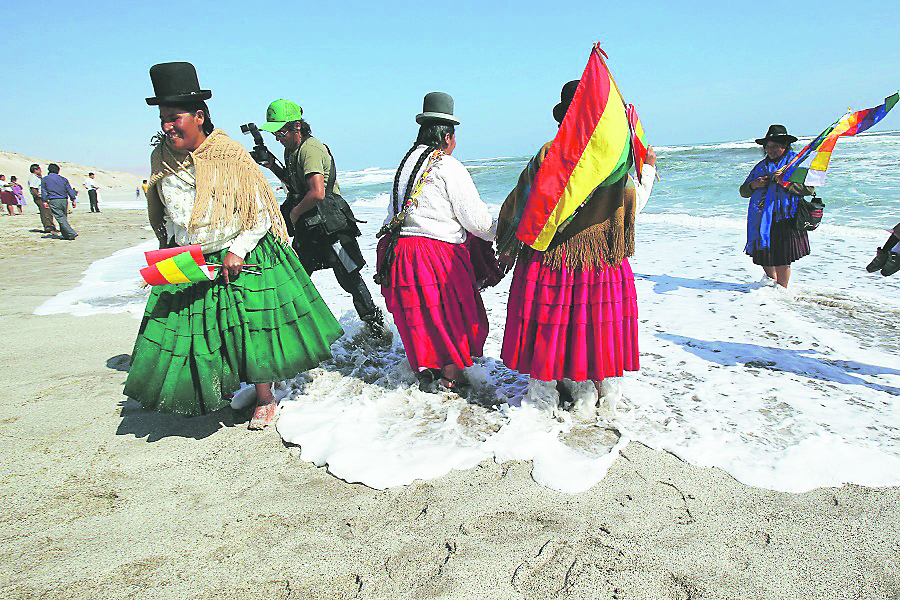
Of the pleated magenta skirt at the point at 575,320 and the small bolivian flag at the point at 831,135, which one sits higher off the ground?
the small bolivian flag at the point at 831,135

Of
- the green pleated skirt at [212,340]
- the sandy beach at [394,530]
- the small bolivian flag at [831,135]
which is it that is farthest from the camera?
the small bolivian flag at [831,135]

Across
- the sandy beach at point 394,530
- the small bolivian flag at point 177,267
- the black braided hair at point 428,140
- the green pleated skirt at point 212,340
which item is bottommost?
the sandy beach at point 394,530

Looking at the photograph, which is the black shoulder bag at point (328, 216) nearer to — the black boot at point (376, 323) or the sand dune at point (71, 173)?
the black boot at point (376, 323)

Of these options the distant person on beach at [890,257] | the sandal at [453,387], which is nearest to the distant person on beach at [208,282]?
the sandal at [453,387]

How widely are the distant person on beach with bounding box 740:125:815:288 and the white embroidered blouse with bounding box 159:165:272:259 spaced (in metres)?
4.86

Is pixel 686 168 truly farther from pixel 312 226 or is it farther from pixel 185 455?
pixel 185 455

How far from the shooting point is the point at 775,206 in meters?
5.46

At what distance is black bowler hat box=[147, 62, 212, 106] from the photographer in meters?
2.57

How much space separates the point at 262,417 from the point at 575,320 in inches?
72.3

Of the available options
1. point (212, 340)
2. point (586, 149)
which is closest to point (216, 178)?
point (212, 340)

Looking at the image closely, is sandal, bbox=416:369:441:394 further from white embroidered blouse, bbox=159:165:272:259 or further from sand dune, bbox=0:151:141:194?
sand dune, bbox=0:151:141:194

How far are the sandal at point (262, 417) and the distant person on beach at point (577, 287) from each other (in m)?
1.42

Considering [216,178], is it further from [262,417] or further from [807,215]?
[807,215]

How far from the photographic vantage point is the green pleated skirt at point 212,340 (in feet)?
9.09
